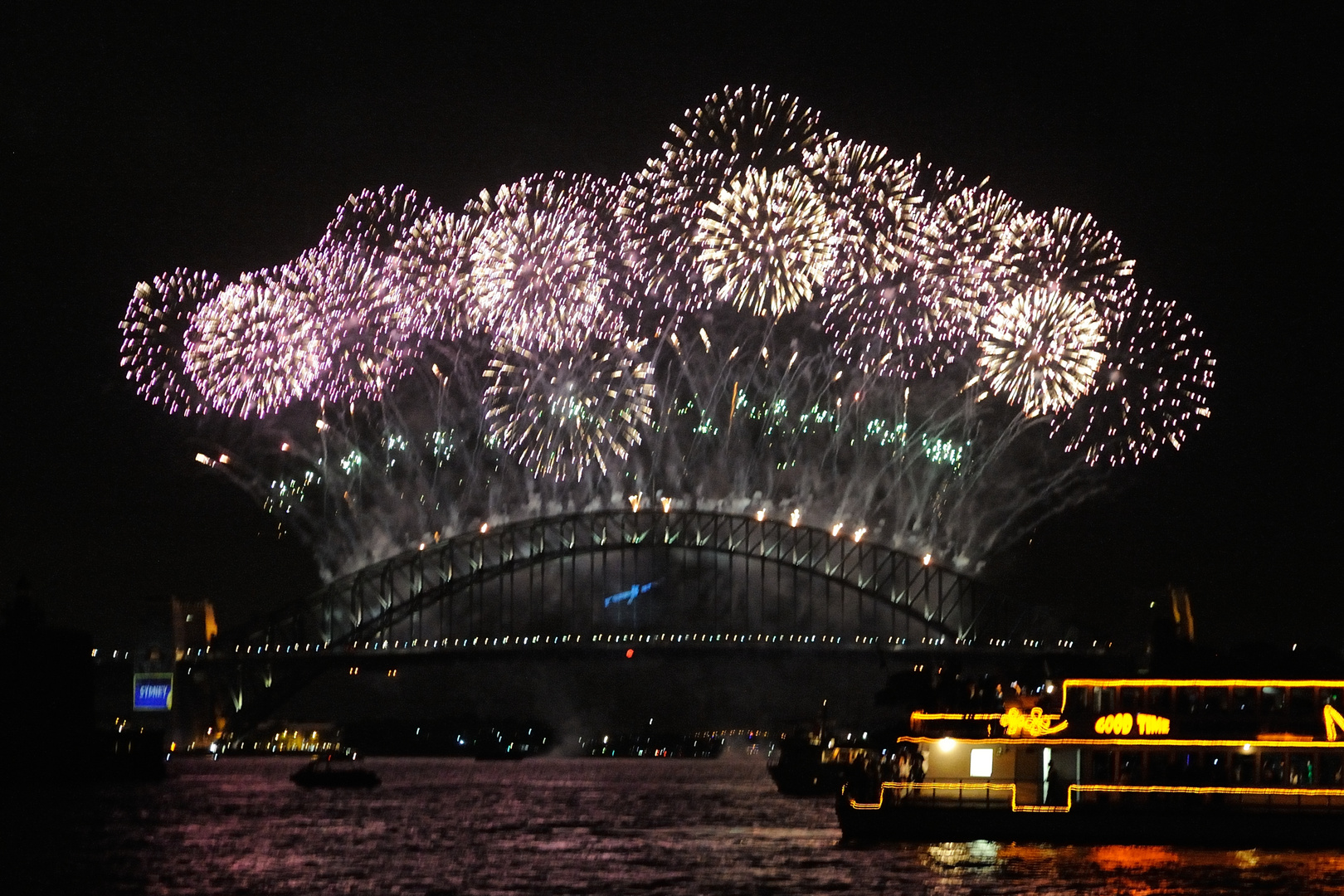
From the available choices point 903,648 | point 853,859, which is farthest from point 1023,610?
point 853,859

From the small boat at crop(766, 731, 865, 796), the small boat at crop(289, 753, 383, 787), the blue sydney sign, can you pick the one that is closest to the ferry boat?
the small boat at crop(766, 731, 865, 796)

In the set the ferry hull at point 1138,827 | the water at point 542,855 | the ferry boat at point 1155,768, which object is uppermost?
the ferry boat at point 1155,768

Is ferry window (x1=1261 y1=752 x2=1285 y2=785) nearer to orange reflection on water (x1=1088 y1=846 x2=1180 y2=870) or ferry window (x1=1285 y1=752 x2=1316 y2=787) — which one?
ferry window (x1=1285 y1=752 x2=1316 y2=787)

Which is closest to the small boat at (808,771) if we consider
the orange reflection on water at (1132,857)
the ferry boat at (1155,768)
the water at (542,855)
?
the water at (542,855)

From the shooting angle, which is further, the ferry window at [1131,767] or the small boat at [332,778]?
the small boat at [332,778]

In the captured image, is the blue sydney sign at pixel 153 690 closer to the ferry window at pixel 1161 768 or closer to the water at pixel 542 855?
the water at pixel 542 855
